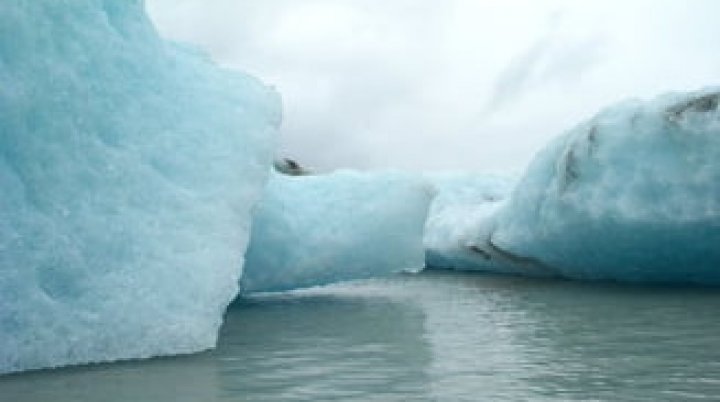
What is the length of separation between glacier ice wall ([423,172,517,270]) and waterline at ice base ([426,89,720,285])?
80.0 inches

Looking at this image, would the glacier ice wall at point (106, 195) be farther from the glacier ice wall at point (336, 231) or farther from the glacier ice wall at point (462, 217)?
the glacier ice wall at point (462, 217)

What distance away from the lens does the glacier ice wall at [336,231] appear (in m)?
7.74

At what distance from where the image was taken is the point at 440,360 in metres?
4.00

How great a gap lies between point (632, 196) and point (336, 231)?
2590mm

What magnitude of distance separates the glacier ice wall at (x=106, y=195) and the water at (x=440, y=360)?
0.72 feet

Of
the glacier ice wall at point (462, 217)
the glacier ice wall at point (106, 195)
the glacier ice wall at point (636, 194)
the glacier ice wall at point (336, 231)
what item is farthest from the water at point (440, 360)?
the glacier ice wall at point (462, 217)

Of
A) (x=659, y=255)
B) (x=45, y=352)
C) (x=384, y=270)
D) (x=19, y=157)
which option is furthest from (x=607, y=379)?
(x=659, y=255)

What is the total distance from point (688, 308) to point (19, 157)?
13.3ft

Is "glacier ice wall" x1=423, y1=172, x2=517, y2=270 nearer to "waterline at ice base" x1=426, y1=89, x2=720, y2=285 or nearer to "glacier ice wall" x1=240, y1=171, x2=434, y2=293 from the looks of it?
"waterline at ice base" x1=426, y1=89, x2=720, y2=285

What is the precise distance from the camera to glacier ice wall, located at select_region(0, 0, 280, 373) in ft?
13.8

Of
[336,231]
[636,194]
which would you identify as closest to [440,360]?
[336,231]

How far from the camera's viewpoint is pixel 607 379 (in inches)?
131

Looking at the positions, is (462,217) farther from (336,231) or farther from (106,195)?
(106,195)

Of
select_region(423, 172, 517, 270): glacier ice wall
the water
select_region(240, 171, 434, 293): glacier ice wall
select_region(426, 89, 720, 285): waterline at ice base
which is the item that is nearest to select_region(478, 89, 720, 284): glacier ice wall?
select_region(426, 89, 720, 285): waterline at ice base
